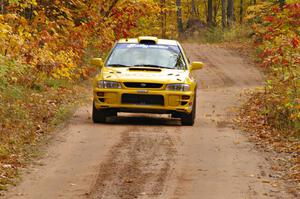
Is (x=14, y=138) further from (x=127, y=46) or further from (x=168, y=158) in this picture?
(x=127, y=46)

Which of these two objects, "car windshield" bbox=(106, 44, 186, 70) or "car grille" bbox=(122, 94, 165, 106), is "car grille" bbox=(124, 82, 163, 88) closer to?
"car grille" bbox=(122, 94, 165, 106)

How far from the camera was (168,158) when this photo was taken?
12094 millimetres

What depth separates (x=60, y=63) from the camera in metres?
17.9

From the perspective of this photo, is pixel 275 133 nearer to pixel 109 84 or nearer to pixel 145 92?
pixel 145 92

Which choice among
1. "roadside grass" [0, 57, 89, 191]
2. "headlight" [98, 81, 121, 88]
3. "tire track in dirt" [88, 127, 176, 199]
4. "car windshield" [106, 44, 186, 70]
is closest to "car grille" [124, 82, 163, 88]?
"headlight" [98, 81, 121, 88]

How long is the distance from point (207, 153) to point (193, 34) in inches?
1547

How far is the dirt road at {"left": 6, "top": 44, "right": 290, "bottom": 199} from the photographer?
→ 32.1ft

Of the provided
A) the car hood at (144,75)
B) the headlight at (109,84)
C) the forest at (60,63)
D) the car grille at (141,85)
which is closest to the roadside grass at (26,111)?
the forest at (60,63)

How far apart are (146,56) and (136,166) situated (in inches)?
237

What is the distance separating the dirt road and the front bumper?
1.15 ft

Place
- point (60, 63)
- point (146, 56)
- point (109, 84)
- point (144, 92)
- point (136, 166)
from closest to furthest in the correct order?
point (136, 166)
point (144, 92)
point (109, 84)
point (146, 56)
point (60, 63)

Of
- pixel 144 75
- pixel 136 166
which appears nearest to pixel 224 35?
pixel 144 75

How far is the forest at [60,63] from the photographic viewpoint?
14523mm

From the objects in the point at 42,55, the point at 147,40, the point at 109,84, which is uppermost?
the point at 147,40
